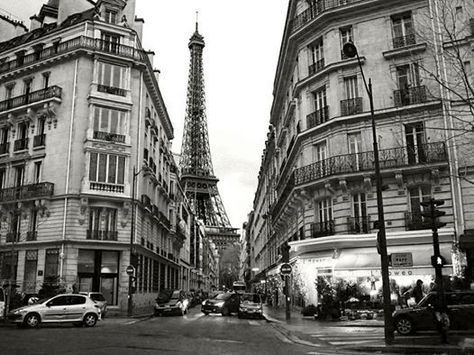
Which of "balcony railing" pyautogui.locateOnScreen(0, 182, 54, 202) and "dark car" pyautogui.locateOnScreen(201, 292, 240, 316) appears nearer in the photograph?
"dark car" pyautogui.locateOnScreen(201, 292, 240, 316)

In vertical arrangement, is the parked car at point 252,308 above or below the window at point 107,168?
below

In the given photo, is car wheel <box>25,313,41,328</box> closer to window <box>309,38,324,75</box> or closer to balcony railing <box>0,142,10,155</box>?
window <box>309,38,324,75</box>

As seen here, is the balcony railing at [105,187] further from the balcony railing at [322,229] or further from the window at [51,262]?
the balcony railing at [322,229]

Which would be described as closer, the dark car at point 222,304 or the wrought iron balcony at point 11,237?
the dark car at point 222,304

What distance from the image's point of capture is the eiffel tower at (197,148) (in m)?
140

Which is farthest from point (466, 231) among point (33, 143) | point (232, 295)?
point (33, 143)

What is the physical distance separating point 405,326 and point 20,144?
32.2 meters

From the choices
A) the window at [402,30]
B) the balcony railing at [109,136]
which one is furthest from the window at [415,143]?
the balcony railing at [109,136]

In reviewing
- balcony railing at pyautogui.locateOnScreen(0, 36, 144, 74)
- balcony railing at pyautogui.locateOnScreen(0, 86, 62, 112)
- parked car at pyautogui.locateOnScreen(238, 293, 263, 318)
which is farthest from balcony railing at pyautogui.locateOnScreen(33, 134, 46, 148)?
parked car at pyautogui.locateOnScreen(238, 293, 263, 318)

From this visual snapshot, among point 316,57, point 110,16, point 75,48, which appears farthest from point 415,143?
point 110,16

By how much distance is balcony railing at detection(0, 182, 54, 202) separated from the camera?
3491 cm

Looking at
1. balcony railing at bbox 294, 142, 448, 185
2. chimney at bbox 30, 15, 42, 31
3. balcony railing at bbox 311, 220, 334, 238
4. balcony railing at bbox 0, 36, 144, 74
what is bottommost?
balcony railing at bbox 311, 220, 334, 238

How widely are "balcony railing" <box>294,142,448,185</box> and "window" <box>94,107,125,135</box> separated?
16212 mm

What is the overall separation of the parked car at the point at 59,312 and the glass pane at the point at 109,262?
13749mm
